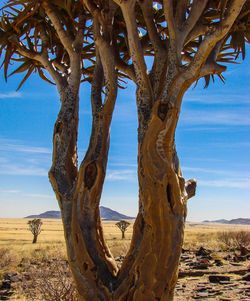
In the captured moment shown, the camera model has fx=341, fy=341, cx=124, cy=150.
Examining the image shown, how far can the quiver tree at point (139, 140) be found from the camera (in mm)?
4324

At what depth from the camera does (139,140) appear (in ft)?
16.3

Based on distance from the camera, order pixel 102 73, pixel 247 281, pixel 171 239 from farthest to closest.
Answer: pixel 247 281
pixel 102 73
pixel 171 239

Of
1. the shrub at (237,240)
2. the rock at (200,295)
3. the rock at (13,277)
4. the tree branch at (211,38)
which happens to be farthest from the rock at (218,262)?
the tree branch at (211,38)

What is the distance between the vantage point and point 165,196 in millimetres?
4328

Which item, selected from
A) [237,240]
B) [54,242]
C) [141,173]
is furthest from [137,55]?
[54,242]

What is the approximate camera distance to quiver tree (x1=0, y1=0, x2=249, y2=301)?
4.32 m

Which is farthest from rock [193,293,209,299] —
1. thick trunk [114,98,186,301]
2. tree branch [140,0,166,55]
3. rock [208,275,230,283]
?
tree branch [140,0,166,55]

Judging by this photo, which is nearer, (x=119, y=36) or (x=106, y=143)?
(x=106, y=143)

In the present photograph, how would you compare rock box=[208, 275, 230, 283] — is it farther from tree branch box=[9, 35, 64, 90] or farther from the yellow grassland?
the yellow grassland

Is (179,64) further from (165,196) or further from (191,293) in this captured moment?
(191,293)

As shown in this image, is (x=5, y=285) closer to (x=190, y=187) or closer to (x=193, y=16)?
(x=190, y=187)

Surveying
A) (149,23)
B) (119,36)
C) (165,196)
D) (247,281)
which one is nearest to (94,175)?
(165,196)

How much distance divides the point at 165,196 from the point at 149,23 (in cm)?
298

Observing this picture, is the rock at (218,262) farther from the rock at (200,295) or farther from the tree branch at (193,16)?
the tree branch at (193,16)
